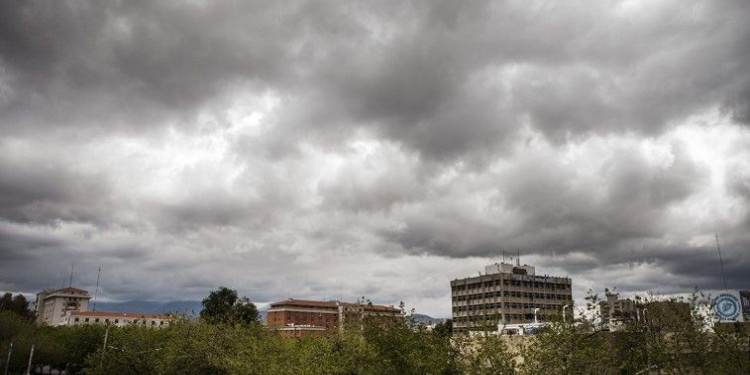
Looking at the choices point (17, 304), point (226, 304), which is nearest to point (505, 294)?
point (226, 304)

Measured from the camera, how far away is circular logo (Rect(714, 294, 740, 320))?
3110 inches

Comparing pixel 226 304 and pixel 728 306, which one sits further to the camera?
pixel 226 304

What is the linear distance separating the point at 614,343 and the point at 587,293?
1099cm

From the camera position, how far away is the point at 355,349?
35.8 metres

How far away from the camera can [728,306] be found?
263 feet

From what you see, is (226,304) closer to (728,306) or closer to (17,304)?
(17,304)

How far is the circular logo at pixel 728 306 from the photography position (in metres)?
79.0

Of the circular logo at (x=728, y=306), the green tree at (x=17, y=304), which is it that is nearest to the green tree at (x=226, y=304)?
the green tree at (x=17, y=304)

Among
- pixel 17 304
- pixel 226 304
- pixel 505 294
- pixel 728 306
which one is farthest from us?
pixel 505 294

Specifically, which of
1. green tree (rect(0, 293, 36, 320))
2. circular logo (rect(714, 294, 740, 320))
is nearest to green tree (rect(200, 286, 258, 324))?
green tree (rect(0, 293, 36, 320))

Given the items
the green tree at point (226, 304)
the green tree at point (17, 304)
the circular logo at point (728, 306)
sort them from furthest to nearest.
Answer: the green tree at point (17, 304) → the green tree at point (226, 304) → the circular logo at point (728, 306)

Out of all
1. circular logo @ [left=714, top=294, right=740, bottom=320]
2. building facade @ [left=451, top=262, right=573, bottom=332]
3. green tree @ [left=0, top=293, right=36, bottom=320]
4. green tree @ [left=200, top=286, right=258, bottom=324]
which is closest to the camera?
circular logo @ [left=714, top=294, right=740, bottom=320]

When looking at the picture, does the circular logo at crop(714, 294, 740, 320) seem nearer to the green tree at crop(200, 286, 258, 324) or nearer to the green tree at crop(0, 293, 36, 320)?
the green tree at crop(200, 286, 258, 324)

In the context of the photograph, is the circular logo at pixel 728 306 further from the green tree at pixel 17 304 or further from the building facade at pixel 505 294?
the green tree at pixel 17 304
